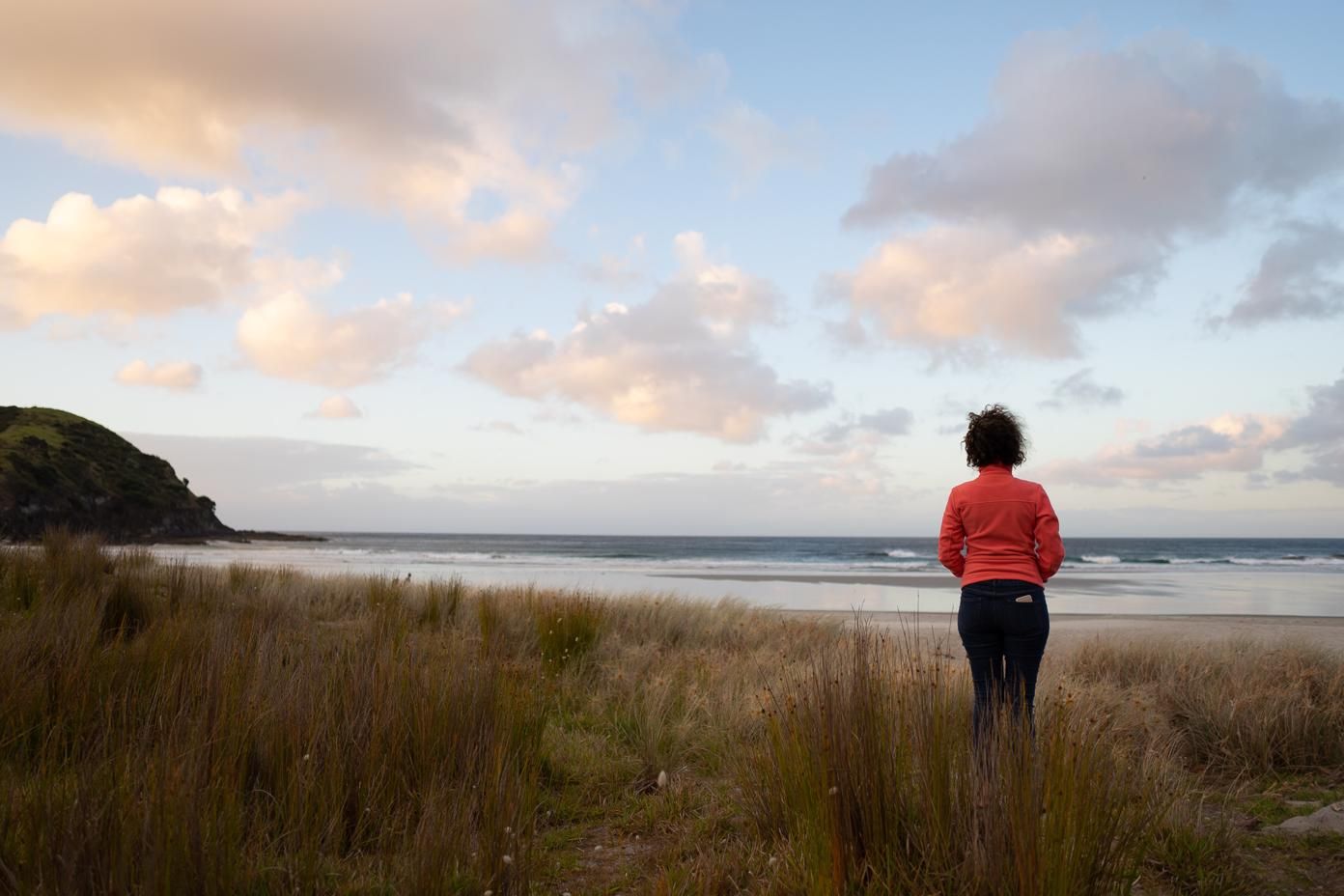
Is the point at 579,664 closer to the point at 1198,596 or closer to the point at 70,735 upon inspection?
the point at 70,735

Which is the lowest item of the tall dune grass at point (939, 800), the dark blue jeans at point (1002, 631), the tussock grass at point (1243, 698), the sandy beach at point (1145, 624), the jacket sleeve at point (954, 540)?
the sandy beach at point (1145, 624)

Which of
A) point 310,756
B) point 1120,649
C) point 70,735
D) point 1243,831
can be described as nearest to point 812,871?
point 310,756

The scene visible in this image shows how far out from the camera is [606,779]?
4711mm

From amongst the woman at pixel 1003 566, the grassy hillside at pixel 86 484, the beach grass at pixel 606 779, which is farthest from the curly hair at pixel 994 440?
the grassy hillside at pixel 86 484

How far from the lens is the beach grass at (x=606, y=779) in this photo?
8.18ft

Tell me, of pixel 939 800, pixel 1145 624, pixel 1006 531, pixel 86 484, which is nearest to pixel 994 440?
pixel 1006 531

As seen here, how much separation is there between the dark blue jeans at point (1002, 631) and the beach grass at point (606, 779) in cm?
22

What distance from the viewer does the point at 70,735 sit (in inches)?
157

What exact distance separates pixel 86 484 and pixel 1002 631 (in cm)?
4229

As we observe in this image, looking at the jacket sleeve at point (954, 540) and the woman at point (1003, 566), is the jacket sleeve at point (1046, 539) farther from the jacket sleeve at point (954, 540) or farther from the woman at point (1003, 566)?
the jacket sleeve at point (954, 540)

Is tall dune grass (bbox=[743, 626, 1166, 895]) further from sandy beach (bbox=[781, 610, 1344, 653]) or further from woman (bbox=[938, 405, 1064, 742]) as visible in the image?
sandy beach (bbox=[781, 610, 1344, 653])

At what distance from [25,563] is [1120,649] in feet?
37.0

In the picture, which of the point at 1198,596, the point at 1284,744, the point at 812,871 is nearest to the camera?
the point at 812,871

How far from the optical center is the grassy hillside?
103ft
